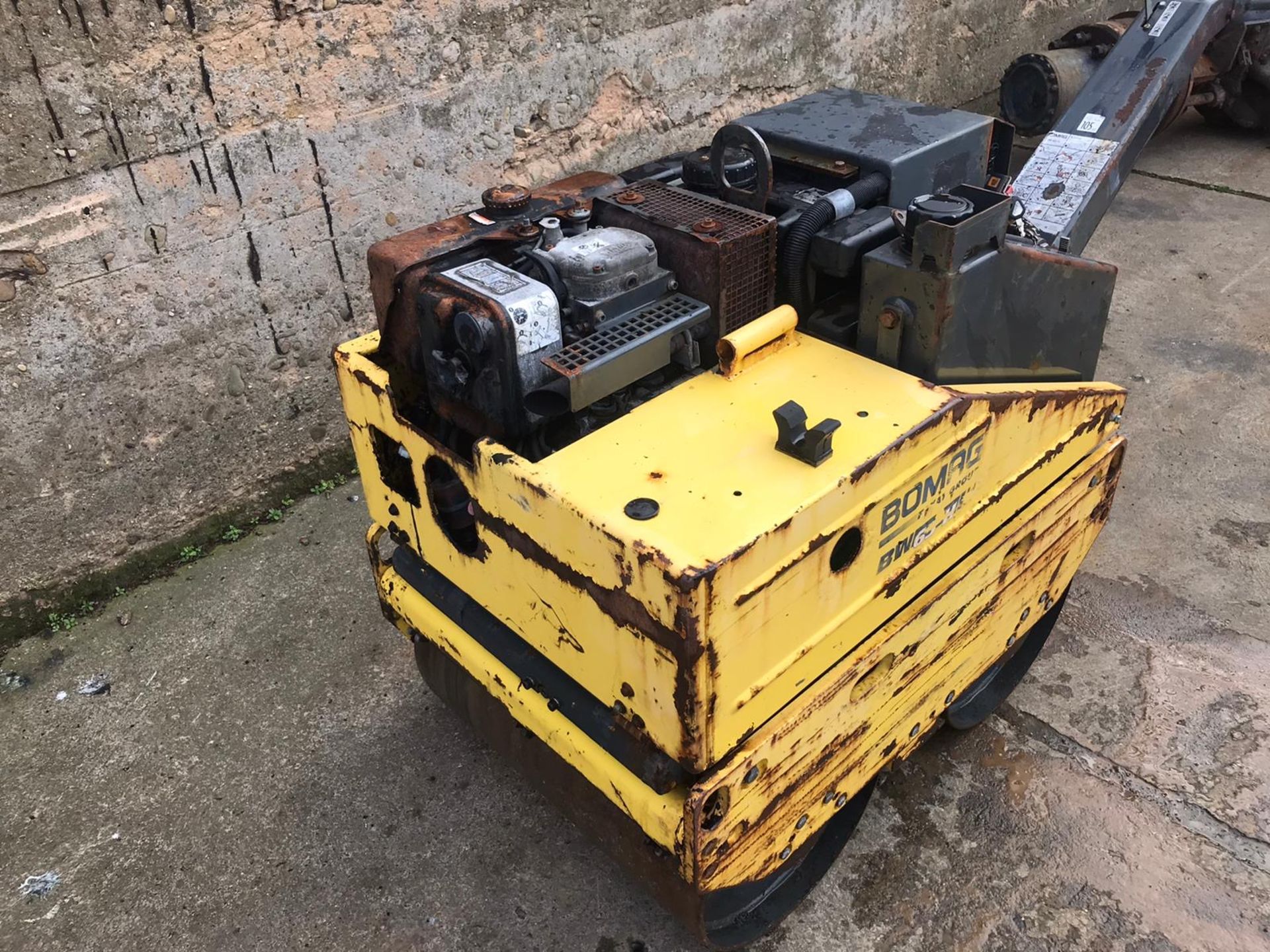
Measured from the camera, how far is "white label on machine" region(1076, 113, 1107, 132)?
3.55 meters

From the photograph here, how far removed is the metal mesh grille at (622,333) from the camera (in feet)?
5.65

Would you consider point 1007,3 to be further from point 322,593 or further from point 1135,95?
point 322,593

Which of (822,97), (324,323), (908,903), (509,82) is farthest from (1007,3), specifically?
(908,903)

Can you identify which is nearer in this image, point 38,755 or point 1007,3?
point 38,755

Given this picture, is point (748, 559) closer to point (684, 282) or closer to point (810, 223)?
point (684, 282)

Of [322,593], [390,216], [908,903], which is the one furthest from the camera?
[390,216]

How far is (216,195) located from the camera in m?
3.01

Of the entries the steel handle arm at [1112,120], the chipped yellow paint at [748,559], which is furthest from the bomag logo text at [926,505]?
the steel handle arm at [1112,120]

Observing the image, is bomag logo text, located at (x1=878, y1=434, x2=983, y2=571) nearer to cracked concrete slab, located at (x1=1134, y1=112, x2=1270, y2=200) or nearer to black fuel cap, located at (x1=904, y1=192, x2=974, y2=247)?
black fuel cap, located at (x1=904, y1=192, x2=974, y2=247)

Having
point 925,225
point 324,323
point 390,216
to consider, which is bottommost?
point 324,323

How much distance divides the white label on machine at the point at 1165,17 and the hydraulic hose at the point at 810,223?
8.78 ft

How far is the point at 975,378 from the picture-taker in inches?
76.8

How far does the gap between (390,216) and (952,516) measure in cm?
232

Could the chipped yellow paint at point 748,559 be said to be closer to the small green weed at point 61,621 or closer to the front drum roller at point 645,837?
the front drum roller at point 645,837
